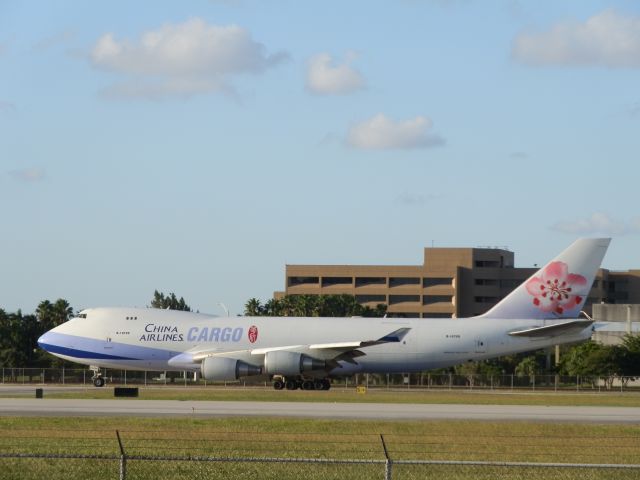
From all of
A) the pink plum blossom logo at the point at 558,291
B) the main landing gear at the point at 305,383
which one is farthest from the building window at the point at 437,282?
the main landing gear at the point at 305,383

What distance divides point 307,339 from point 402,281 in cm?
10728

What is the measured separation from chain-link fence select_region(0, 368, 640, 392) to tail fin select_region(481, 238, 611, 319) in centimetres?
975

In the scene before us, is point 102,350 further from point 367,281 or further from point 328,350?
point 367,281

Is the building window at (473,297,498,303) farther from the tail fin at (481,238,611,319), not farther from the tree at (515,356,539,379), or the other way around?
the tail fin at (481,238,611,319)

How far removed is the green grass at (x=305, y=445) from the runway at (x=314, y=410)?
9.03 ft

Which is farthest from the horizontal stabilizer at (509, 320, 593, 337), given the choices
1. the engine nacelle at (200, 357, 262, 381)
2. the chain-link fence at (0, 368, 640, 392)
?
the engine nacelle at (200, 357, 262, 381)

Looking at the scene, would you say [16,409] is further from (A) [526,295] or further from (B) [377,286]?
(B) [377,286]

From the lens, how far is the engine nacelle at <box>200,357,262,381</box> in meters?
59.7

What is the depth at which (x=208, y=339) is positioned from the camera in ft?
205

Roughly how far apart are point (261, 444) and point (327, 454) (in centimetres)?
223

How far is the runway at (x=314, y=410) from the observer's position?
1452 inches

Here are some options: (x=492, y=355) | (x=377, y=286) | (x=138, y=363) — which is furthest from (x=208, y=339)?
(x=377, y=286)

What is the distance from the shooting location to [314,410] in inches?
→ 1565

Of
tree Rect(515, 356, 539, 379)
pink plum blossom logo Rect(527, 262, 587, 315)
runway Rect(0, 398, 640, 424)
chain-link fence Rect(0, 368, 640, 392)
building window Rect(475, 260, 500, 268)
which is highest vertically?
building window Rect(475, 260, 500, 268)
